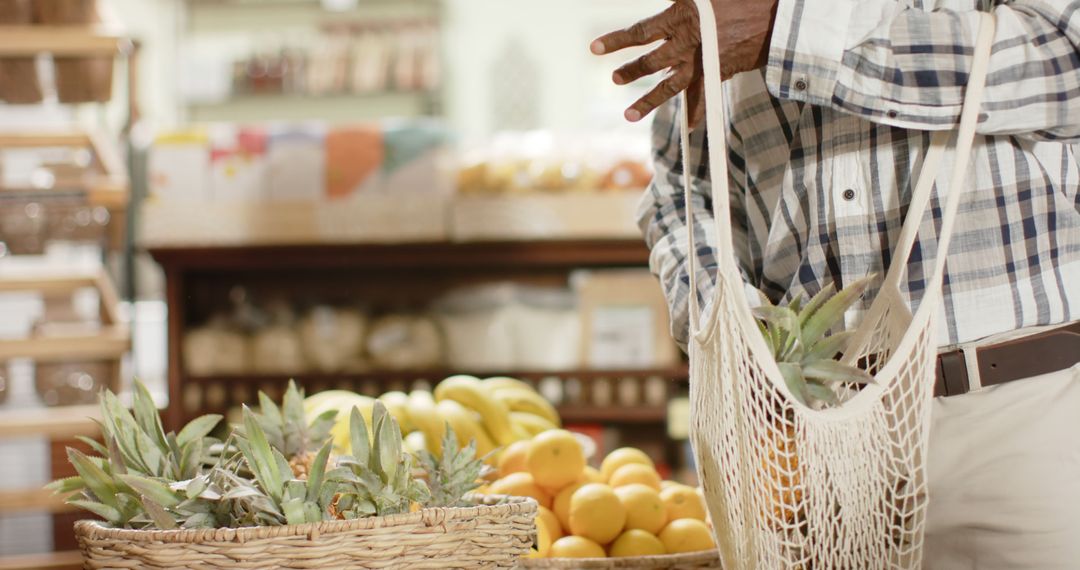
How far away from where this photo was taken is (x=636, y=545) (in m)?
1.45

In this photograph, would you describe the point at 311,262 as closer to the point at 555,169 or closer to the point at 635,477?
the point at 555,169

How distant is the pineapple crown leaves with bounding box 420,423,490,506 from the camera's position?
3.82 feet

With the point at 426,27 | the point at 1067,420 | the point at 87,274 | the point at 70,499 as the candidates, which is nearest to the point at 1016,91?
the point at 1067,420

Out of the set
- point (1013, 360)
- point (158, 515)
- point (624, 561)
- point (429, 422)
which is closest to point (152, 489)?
point (158, 515)

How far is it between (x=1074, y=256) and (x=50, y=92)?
2.98m

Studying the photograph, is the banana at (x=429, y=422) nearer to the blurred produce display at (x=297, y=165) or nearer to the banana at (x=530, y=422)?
the banana at (x=530, y=422)

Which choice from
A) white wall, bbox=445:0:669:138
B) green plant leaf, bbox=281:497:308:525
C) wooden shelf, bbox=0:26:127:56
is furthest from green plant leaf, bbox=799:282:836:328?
white wall, bbox=445:0:669:138

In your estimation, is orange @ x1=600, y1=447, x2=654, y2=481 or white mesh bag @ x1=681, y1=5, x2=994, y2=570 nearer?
white mesh bag @ x1=681, y1=5, x2=994, y2=570

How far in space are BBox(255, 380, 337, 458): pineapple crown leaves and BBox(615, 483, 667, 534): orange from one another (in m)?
0.42

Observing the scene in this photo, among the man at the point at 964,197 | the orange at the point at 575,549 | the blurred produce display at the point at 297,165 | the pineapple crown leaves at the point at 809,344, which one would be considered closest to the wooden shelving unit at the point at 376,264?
the blurred produce display at the point at 297,165

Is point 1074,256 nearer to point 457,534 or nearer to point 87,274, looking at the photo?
point 457,534

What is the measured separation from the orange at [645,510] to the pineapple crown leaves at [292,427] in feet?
1.39

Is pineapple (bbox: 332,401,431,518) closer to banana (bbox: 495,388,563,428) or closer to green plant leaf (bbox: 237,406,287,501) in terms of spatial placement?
green plant leaf (bbox: 237,406,287,501)

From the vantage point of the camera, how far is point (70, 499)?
3.64 feet
